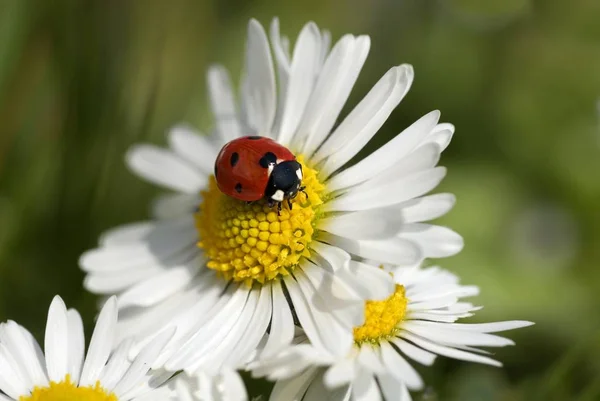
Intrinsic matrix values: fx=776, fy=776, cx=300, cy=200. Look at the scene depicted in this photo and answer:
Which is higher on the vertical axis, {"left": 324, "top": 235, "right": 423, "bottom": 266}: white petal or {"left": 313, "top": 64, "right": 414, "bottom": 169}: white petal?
{"left": 313, "top": 64, "right": 414, "bottom": 169}: white petal

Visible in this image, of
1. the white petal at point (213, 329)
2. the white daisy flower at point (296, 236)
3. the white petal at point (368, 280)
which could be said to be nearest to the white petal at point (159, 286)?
the white daisy flower at point (296, 236)

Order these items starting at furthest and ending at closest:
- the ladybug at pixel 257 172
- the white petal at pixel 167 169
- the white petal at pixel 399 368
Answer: the white petal at pixel 167 169 < the ladybug at pixel 257 172 < the white petal at pixel 399 368

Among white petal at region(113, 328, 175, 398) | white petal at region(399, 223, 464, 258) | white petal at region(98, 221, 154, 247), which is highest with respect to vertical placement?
white petal at region(98, 221, 154, 247)

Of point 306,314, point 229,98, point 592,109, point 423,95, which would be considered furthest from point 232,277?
point 592,109

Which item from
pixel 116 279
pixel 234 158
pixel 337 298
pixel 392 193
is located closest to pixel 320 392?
pixel 337 298

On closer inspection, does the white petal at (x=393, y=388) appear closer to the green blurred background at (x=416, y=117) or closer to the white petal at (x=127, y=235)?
the green blurred background at (x=416, y=117)

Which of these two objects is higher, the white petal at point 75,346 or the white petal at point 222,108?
the white petal at point 222,108

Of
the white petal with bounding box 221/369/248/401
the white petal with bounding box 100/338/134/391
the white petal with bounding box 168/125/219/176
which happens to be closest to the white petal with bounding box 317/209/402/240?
the white petal with bounding box 221/369/248/401

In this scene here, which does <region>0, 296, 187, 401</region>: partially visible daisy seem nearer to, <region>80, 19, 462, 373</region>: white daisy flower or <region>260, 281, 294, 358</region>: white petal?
<region>80, 19, 462, 373</region>: white daisy flower
